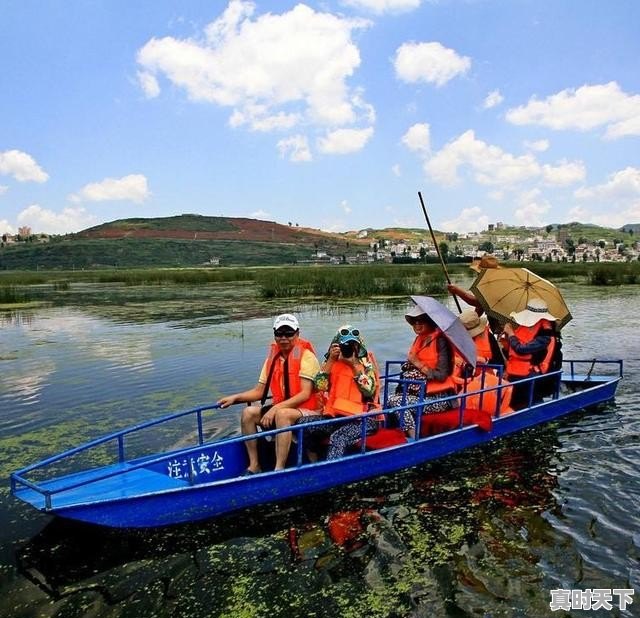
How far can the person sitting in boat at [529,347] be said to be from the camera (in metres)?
9.59

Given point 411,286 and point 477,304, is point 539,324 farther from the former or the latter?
point 411,286

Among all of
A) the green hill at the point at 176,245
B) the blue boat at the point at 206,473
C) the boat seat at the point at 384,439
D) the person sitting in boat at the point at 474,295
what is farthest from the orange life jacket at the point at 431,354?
the green hill at the point at 176,245

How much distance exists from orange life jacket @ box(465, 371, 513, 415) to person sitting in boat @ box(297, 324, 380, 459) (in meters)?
2.23

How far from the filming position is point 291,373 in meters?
7.17

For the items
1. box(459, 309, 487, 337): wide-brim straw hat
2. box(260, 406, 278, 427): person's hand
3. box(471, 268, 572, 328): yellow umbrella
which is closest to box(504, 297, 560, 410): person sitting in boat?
box(459, 309, 487, 337): wide-brim straw hat

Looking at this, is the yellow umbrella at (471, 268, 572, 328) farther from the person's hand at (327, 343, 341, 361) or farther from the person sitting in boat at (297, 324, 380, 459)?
the person's hand at (327, 343, 341, 361)

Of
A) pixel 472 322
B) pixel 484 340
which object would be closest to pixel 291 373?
pixel 472 322

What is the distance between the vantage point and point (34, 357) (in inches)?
655

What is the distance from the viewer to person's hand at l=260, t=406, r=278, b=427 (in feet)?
23.2

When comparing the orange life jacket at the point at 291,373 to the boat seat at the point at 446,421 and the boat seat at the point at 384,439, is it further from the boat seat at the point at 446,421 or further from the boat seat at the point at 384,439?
the boat seat at the point at 446,421

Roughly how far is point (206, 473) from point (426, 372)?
2935 millimetres

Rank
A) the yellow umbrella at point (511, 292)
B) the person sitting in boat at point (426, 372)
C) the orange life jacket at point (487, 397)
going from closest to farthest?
the person sitting in boat at point (426, 372), the orange life jacket at point (487, 397), the yellow umbrella at point (511, 292)

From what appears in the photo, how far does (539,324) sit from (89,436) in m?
7.09

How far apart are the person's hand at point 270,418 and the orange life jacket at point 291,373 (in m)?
0.25
